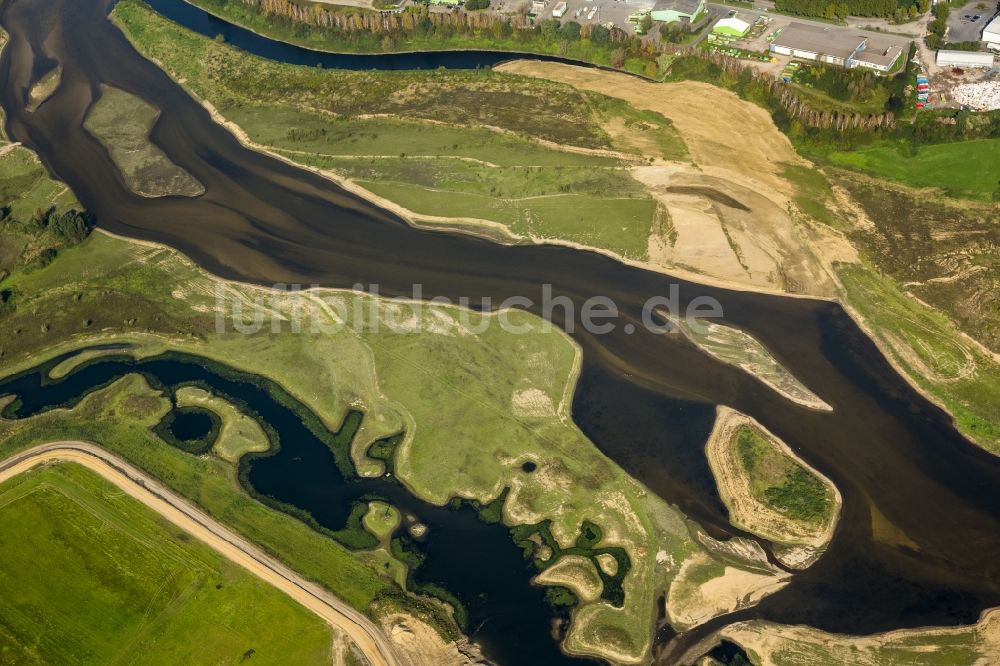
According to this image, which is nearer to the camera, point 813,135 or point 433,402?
point 433,402

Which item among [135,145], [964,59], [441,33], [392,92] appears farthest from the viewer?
[441,33]

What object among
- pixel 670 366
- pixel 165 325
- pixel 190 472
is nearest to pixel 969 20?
pixel 670 366

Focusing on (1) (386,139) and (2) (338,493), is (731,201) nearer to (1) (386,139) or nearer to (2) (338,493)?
(1) (386,139)

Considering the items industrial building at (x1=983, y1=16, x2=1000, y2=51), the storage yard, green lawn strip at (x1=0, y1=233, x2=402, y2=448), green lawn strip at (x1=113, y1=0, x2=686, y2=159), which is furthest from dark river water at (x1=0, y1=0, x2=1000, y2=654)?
industrial building at (x1=983, y1=16, x2=1000, y2=51)

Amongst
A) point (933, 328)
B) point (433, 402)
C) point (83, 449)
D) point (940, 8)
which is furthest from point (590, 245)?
point (940, 8)

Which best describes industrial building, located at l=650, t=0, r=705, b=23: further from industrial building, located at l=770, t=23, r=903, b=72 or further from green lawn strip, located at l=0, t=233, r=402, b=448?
green lawn strip, located at l=0, t=233, r=402, b=448

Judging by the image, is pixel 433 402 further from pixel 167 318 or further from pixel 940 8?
pixel 940 8

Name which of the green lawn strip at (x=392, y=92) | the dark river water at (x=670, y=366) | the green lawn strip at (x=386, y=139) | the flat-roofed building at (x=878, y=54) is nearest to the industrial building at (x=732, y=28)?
the flat-roofed building at (x=878, y=54)
